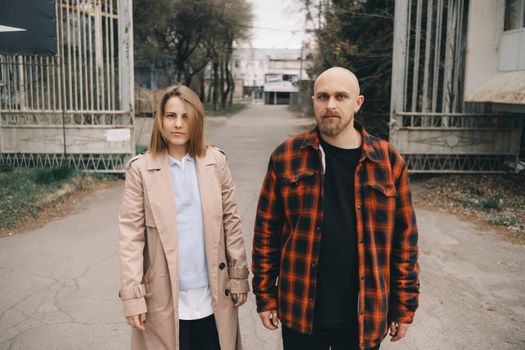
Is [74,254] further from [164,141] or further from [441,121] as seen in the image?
[441,121]

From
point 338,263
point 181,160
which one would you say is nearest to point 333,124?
point 338,263

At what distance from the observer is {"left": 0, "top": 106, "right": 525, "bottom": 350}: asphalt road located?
437cm

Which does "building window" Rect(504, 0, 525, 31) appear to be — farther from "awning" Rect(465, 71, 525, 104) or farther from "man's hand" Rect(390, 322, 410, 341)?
"man's hand" Rect(390, 322, 410, 341)

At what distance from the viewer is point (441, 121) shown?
11336mm

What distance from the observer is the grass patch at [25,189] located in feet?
26.1

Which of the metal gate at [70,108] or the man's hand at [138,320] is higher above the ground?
the metal gate at [70,108]

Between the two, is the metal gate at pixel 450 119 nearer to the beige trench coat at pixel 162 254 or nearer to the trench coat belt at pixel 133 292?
the beige trench coat at pixel 162 254

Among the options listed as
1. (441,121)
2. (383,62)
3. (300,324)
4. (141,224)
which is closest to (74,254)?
(141,224)

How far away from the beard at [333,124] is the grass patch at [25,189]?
21.3 ft

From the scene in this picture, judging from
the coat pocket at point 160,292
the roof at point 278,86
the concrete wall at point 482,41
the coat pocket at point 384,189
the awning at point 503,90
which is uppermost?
the roof at point 278,86

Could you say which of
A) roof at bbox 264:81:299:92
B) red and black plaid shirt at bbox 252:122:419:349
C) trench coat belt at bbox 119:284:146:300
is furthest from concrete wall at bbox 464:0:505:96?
roof at bbox 264:81:299:92

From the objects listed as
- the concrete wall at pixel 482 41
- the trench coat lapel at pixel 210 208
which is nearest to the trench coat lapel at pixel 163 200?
the trench coat lapel at pixel 210 208

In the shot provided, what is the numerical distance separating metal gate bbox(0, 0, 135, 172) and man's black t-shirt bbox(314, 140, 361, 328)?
918cm

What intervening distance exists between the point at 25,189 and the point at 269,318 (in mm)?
7621
